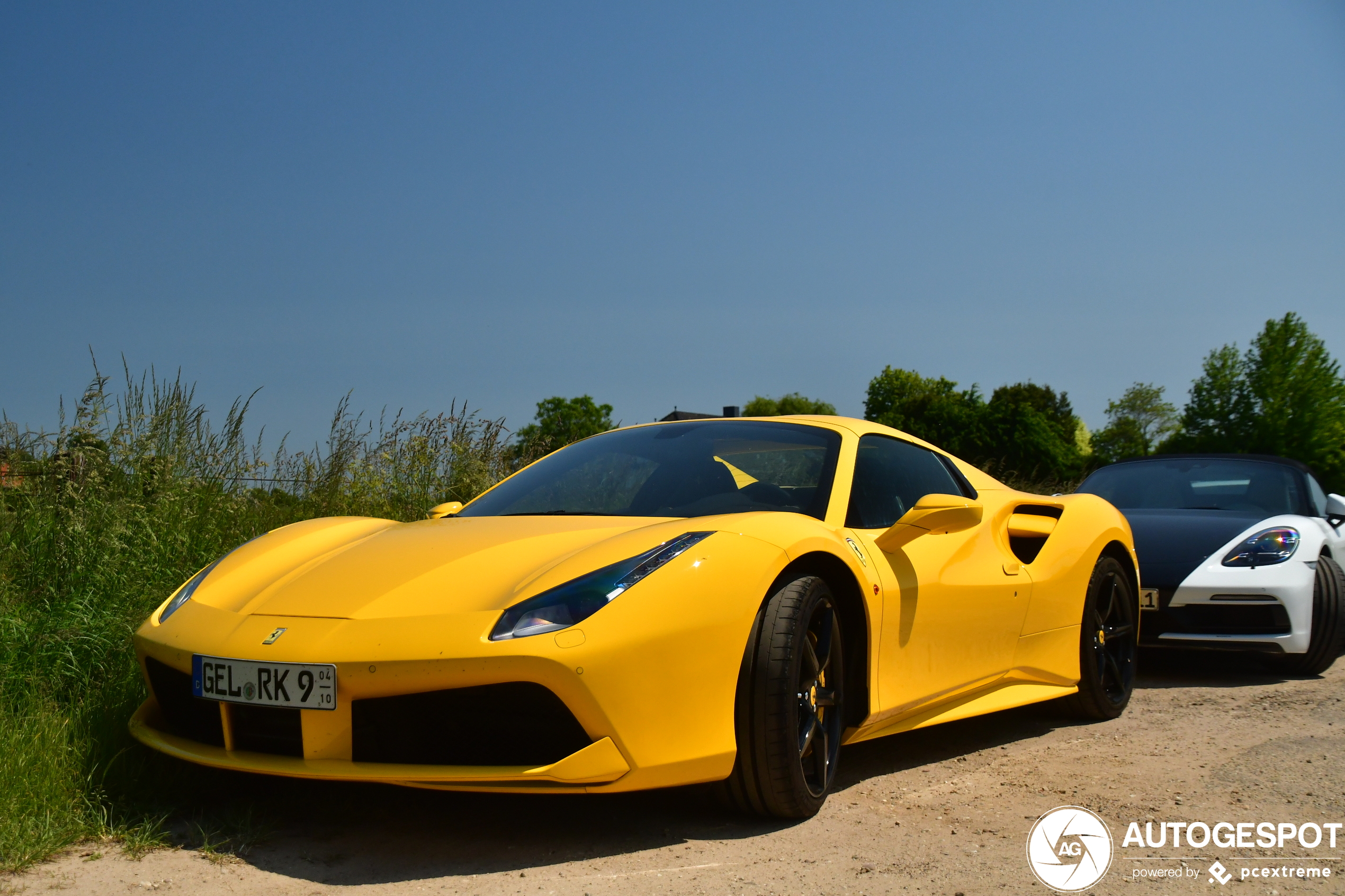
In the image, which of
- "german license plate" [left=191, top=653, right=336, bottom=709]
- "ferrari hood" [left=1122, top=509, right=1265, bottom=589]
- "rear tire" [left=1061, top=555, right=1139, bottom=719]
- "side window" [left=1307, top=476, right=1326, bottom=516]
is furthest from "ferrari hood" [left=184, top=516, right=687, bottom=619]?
"side window" [left=1307, top=476, right=1326, bottom=516]

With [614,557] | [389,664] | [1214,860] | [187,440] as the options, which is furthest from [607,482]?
[187,440]

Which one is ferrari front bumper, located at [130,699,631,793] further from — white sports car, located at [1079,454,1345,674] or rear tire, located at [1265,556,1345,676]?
rear tire, located at [1265,556,1345,676]

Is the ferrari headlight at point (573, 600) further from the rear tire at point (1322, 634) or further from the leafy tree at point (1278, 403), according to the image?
the leafy tree at point (1278, 403)

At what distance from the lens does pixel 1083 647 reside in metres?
4.63

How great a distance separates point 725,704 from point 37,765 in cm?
191

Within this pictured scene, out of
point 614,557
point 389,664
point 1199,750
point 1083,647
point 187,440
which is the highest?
point 187,440

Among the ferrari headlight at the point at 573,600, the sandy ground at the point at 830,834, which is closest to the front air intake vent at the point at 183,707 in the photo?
the sandy ground at the point at 830,834

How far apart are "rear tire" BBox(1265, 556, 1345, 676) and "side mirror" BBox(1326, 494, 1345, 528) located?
75cm

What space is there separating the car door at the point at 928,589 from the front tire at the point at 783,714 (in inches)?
13.9

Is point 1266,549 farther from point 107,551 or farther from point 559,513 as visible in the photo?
point 107,551

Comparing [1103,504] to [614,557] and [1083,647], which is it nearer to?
[1083,647]

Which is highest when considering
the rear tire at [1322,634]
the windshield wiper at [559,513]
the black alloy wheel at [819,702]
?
the windshield wiper at [559,513]

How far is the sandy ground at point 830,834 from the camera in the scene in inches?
102

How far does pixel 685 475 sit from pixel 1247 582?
371cm
